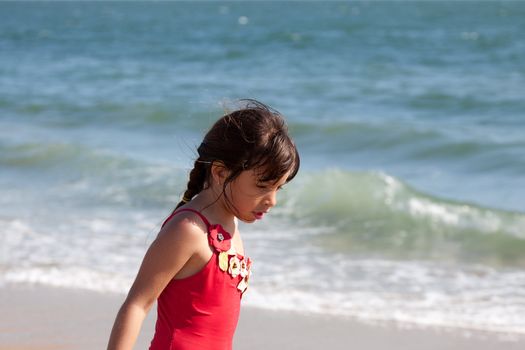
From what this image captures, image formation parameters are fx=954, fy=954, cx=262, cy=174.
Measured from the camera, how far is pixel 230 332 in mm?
2271

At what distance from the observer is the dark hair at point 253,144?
2152 mm

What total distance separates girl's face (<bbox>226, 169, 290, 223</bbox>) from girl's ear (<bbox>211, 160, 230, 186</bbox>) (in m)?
0.02

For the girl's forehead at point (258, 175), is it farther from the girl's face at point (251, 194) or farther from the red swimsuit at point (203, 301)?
the red swimsuit at point (203, 301)

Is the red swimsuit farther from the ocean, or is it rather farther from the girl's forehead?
the ocean

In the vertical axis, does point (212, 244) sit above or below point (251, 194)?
below

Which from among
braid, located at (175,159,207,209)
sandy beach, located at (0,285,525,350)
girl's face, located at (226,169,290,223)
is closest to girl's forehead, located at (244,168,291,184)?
girl's face, located at (226,169,290,223)

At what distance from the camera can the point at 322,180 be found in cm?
842

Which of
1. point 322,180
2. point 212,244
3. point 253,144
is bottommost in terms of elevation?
point 212,244

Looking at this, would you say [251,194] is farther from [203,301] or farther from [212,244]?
[203,301]

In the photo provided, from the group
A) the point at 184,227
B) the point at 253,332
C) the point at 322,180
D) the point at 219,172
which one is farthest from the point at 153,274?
the point at 322,180

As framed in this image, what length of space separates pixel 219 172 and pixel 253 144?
0.12m

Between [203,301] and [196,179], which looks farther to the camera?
[196,179]

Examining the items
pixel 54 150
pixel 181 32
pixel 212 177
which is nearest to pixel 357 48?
pixel 181 32

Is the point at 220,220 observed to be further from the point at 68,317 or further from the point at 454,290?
the point at 454,290
